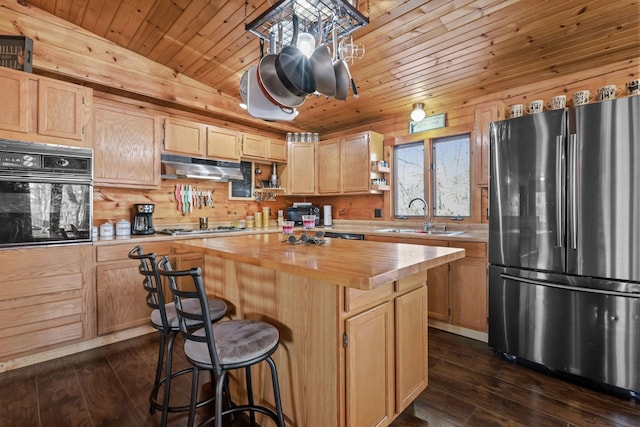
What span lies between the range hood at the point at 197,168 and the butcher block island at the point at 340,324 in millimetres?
1979

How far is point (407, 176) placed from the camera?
13.3 feet

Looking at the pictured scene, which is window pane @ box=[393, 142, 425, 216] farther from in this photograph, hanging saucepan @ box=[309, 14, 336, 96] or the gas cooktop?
hanging saucepan @ box=[309, 14, 336, 96]

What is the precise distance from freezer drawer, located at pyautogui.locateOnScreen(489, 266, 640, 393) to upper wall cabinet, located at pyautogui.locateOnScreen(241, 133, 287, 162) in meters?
3.17

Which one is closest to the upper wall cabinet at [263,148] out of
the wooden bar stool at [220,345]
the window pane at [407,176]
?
the window pane at [407,176]

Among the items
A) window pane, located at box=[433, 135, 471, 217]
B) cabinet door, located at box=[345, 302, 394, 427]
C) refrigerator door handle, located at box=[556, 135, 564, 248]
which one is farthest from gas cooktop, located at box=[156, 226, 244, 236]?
refrigerator door handle, located at box=[556, 135, 564, 248]

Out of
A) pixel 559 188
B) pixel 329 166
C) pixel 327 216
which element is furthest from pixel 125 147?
pixel 559 188

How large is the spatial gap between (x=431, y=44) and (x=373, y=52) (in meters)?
0.49

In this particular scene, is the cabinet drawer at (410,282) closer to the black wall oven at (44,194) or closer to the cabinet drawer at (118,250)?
the cabinet drawer at (118,250)

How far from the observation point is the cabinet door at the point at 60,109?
246 centimetres

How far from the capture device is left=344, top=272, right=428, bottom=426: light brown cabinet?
1330 millimetres

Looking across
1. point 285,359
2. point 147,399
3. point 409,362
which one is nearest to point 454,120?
point 409,362

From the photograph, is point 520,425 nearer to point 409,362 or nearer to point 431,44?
point 409,362

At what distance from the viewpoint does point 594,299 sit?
6.65ft

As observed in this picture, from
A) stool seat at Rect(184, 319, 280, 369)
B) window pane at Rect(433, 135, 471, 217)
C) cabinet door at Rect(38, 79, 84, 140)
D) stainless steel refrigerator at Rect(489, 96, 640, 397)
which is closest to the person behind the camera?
stool seat at Rect(184, 319, 280, 369)
